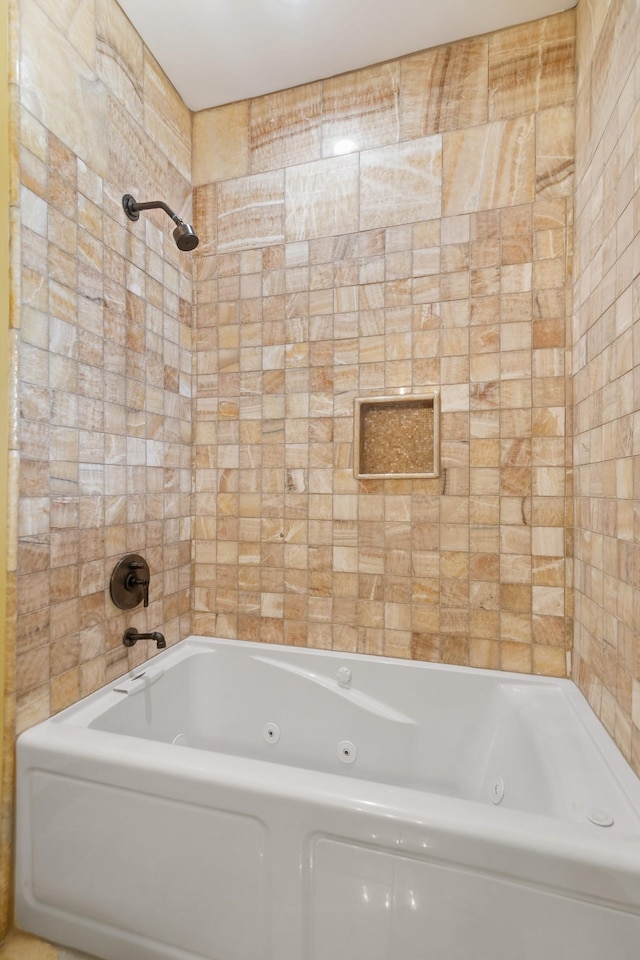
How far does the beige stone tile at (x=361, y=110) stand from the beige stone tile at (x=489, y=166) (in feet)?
0.83

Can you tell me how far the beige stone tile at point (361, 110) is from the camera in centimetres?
183

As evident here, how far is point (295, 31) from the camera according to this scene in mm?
1693

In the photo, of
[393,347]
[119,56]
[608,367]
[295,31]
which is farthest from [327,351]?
[119,56]

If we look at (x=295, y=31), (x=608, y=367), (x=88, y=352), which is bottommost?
(x=608, y=367)

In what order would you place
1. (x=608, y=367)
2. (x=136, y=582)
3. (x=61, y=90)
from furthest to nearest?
1. (x=136, y=582)
2. (x=61, y=90)
3. (x=608, y=367)

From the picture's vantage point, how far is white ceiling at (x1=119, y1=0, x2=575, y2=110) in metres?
1.61

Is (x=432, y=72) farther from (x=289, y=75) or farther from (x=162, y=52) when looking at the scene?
(x=162, y=52)

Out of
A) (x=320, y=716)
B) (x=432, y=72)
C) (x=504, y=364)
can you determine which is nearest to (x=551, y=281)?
(x=504, y=364)

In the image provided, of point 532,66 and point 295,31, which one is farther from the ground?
point 295,31

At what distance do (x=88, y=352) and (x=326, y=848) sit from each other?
4.78ft

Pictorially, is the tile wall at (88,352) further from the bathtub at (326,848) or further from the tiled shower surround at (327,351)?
the bathtub at (326,848)

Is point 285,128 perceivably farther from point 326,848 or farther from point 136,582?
point 326,848

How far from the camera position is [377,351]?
6.02ft

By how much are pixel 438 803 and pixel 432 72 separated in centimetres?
229
